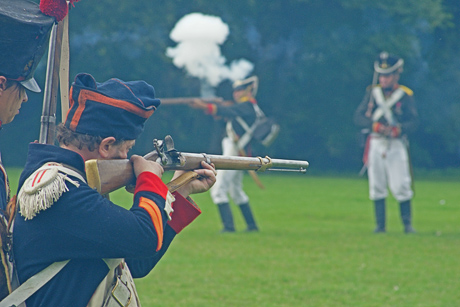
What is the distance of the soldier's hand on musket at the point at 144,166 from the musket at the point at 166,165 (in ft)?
0.09

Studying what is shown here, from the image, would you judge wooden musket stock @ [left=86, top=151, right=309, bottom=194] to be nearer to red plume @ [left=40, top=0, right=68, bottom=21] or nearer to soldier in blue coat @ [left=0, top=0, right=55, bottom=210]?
soldier in blue coat @ [left=0, top=0, right=55, bottom=210]

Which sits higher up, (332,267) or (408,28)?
(408,28)

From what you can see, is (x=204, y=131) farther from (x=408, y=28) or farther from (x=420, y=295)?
(x=420, y=295)

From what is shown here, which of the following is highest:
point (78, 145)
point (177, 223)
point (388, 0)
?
point (388, 0)

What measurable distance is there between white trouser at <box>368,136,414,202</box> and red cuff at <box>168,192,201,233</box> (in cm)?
817

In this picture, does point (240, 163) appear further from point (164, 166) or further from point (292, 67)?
point (292, 67)

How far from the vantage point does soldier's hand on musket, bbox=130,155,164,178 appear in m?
3.00

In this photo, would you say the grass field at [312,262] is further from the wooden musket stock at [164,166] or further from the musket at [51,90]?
the musket at [51,90]

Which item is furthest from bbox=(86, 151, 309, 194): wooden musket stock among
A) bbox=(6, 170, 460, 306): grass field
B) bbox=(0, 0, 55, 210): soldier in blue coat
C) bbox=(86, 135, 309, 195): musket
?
bbox=(6, 170, 460, 306): grass field

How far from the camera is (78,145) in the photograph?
9.53 feet

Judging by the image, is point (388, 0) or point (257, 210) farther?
point (388, 0)

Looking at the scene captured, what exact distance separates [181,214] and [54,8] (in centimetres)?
95

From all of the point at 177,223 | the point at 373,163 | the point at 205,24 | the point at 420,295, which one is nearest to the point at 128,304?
A: the point at 177,223

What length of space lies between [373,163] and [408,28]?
1752 cm
